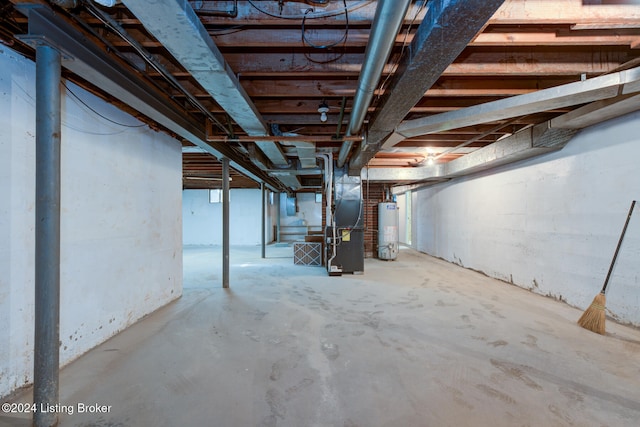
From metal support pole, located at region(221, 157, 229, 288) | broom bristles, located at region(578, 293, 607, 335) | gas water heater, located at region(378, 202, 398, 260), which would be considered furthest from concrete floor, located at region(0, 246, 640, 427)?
gas water heater, located at region(378, 202, 398, 260)

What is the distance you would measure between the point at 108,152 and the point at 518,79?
3.81 metres

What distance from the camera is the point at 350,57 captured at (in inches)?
80.7

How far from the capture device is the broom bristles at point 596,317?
2504mm

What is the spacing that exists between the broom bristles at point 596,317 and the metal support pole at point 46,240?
4.14 metres

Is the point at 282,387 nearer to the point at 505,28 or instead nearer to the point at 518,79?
the point at 505,28

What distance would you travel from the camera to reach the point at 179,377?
1829 mm

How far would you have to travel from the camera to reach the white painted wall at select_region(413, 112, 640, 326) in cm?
267

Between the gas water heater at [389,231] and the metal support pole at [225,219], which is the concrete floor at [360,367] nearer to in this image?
the metal support pole at [225,219]

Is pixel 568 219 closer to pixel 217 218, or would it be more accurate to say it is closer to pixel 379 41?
pixel 379 41

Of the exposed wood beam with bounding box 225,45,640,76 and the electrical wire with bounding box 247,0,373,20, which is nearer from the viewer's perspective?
the electrical wire with bounding box 247,0,373,20

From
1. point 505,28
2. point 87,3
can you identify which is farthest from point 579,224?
point 87,3

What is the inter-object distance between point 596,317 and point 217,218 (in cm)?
943

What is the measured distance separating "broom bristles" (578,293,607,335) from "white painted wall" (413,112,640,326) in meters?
0.39

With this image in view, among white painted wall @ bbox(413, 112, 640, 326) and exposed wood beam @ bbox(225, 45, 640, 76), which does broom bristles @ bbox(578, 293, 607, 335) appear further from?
exposed wood beam @ bbox(225, 45, 640, 76)
